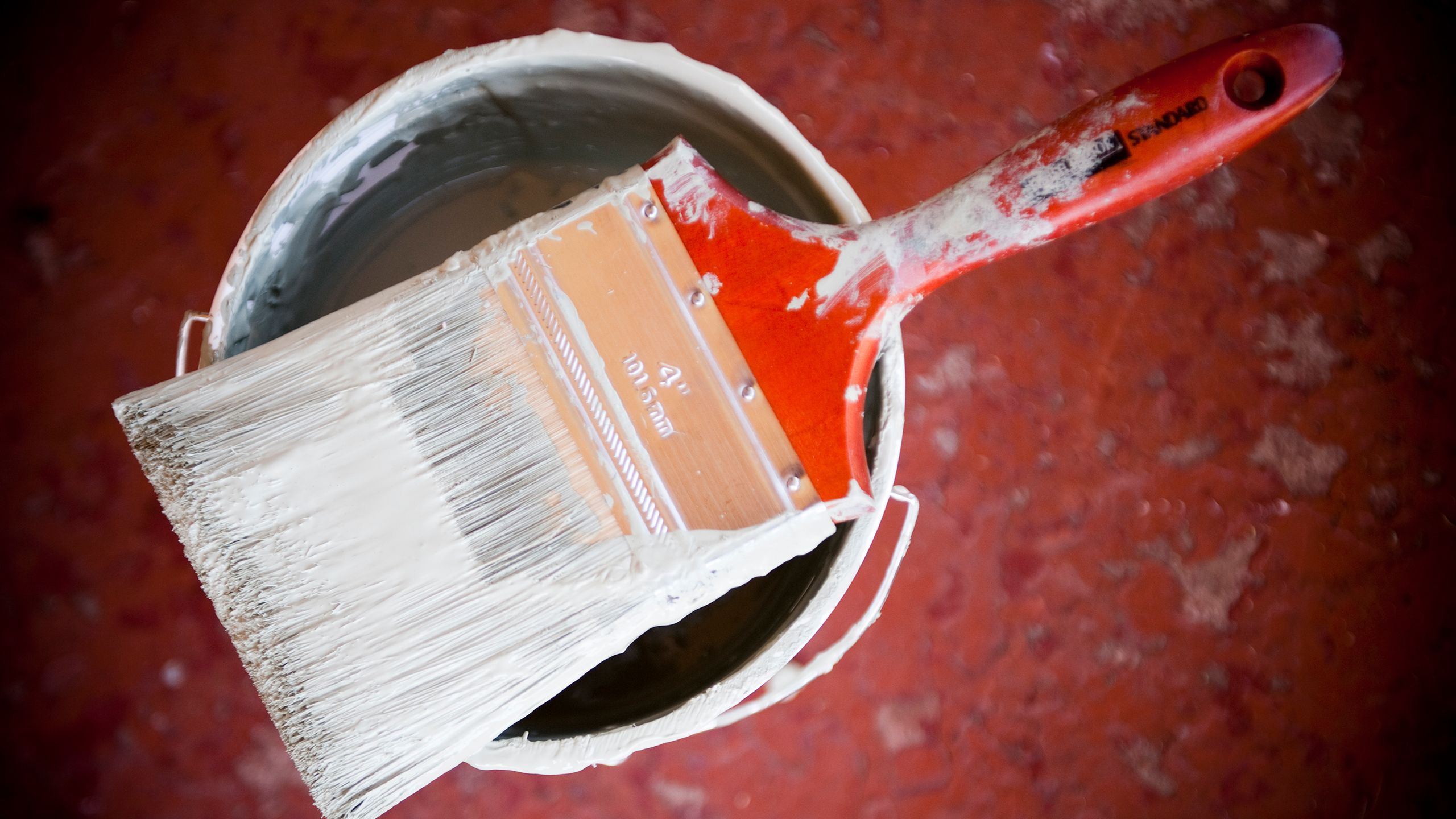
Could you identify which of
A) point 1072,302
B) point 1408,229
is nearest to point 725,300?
point 1072,302

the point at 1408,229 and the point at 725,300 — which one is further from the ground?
the point at 725,300

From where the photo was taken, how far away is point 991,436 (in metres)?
0.74

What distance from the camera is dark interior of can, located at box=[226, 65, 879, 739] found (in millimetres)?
516

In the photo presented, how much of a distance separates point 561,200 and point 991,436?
0.42 metres

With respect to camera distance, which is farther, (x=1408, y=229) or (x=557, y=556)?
(x=1408, y=229)

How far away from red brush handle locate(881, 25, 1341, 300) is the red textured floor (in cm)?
33

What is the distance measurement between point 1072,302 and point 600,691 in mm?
517

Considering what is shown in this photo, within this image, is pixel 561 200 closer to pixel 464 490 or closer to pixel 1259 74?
pixel 464 490

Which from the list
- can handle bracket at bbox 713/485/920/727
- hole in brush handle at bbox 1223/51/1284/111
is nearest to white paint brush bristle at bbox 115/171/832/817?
can handle bracket at bbox 713/485/920/727

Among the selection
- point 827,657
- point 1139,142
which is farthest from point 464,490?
point 1139,142

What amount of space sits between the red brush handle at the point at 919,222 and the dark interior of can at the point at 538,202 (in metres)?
0.07

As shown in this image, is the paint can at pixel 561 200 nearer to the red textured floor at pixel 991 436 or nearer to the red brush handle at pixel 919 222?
the red brush handle at pixel 919 222

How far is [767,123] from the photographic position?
0.49 m

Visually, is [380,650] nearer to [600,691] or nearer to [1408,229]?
[600,691]
